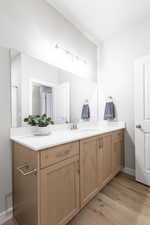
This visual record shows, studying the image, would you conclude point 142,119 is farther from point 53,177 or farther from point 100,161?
point 53,177

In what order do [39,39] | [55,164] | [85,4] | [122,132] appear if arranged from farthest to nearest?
1. [122,132]
2. [85,4]
3. [39,39]
4. [55,164]

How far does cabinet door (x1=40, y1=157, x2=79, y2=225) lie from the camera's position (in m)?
0.99

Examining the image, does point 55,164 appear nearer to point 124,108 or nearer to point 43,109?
point 43,109

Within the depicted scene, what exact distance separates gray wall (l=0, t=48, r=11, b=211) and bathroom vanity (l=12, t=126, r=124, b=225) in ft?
0.25

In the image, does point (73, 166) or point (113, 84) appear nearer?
point (73, 166)

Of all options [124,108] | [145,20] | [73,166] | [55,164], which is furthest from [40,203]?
[145,20]

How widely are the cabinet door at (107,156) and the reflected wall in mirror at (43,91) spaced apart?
2.01ft

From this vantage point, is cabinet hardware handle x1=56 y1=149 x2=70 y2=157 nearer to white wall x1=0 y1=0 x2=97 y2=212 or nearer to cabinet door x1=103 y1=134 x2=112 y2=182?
white wall x1=0 y1=0 x2=97 y2=212

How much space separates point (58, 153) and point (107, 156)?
0.97m

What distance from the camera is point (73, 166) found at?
1245 mm

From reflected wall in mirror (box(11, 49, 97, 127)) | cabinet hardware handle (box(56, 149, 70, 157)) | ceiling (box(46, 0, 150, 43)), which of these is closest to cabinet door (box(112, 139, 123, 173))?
reflected wall in mirror (box(11, 49, 97, 127))

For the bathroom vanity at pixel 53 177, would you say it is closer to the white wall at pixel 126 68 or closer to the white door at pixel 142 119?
the white door at pixel 142 119

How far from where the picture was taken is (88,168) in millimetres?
1441

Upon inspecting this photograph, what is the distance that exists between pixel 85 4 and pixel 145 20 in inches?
40.1
